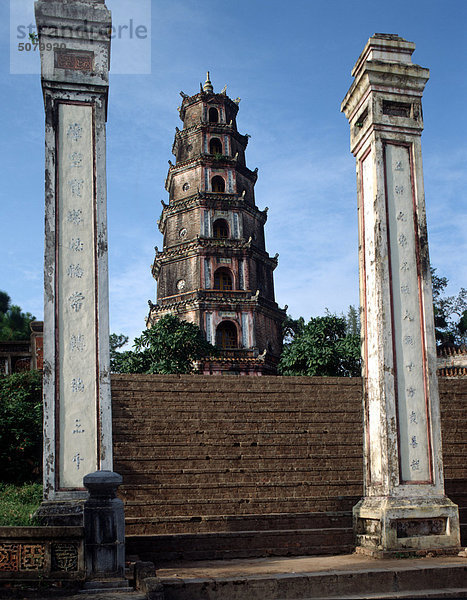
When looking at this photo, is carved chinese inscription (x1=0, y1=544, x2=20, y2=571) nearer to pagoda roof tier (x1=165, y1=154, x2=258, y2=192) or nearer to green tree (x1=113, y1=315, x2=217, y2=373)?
green tree (x1=113, y1=315, x2=217, y2=373)

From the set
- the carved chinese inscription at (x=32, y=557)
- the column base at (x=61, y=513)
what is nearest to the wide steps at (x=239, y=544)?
the column base at (x=61, y=513)

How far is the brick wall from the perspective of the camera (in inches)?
416

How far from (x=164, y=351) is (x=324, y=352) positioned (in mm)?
Result: 5062

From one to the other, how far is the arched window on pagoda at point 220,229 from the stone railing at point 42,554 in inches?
849

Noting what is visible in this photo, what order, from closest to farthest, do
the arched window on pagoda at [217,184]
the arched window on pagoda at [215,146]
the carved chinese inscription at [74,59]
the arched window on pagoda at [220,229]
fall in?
1. the carved chinese inscription at [74,59]
2. the arched window on pagoda at [220,229]
3. the arched window on pagoda at [217,184]
4. the arched window on pagoda at [215,146]

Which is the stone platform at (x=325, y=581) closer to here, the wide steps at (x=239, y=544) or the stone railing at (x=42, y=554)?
the stone railing at (x=42, y=554)

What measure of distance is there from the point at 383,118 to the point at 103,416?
222 inches

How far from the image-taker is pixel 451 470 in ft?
40.9

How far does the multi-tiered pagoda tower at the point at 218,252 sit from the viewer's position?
2562cm

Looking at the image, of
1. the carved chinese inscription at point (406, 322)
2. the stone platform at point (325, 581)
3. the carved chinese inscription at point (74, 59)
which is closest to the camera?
the stone platform at point (325, 581)

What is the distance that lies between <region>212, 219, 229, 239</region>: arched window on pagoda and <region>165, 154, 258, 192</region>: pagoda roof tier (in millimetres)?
2432

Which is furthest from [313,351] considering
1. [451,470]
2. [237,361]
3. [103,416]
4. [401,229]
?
[103,416]

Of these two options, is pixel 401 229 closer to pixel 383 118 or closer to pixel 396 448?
pixel 383 118

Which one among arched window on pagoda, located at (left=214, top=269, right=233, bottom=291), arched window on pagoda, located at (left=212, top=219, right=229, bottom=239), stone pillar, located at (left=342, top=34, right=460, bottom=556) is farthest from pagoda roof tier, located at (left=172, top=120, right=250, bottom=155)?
stone pillar, located at (left=342, top=34, right=460, bottom=556)
